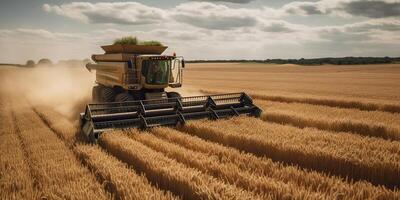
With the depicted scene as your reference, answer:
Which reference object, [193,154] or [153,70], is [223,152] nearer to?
[193,154]

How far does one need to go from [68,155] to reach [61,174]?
52.6 inches

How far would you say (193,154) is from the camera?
22.2 ft

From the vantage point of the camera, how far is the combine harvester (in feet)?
31.6

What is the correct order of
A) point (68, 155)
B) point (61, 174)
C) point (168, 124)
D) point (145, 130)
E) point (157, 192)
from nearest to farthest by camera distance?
1. point (157, 192)
2. point (61, 174)
3. point (68, 155)
4. point (145, 130)
5. point (168, 124)

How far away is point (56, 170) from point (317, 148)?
4.59 meters

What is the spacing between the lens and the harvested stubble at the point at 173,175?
4816 millimetres

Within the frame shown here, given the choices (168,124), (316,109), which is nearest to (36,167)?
(168,124)

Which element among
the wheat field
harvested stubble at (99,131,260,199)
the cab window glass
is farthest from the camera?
the cab window glass

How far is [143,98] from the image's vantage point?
13.2m

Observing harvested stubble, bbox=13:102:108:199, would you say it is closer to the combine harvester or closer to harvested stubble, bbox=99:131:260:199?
harvested stubble, bbox=99:131:260:199

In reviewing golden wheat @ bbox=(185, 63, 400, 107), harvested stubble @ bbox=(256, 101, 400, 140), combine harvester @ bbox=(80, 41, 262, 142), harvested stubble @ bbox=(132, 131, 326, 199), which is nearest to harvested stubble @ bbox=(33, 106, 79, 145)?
combine harvester @ bbox=(80, 41, 262, 142)

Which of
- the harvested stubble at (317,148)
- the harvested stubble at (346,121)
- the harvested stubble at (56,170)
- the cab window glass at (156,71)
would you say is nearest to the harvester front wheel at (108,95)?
the cab window glass at (156,71)

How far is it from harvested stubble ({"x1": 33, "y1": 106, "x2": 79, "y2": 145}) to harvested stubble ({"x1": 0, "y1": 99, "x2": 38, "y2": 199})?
96cm

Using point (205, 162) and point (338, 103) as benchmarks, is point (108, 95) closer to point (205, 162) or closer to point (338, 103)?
point (205, 162)
